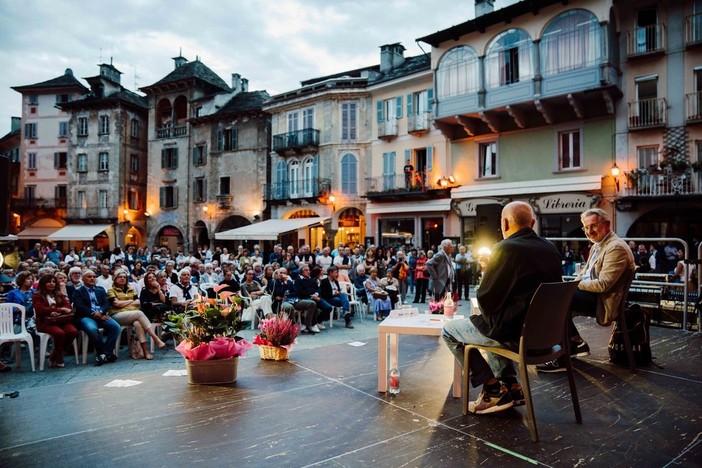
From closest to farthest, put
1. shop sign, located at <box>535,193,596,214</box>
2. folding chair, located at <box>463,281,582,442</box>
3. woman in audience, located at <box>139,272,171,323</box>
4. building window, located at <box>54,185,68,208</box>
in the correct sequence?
folding chair, located at <box>463,281,582,442</box>
woman in audience, located at <box>139,272,171,323</box>
shop sign, located at <box>535,193,596,214</box>
building window, located at <box>54,185,68,208</box>

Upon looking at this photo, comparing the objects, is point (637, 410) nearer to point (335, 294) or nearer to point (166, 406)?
point (166, 406)

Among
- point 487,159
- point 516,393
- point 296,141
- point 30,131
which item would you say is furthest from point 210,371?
point 30,131

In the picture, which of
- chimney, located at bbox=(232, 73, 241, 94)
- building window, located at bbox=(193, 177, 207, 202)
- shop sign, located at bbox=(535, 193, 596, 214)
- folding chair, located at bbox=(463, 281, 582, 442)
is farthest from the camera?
chimney, located at bbox=(232, 73, 241, 94)

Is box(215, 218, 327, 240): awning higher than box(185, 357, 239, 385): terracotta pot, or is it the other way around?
box(215, 218, 327, 240): awning

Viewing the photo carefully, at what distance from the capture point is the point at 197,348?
429cm

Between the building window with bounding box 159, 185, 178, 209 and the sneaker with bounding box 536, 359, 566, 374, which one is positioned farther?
the building window with bounding box 159, 185, 178, 209

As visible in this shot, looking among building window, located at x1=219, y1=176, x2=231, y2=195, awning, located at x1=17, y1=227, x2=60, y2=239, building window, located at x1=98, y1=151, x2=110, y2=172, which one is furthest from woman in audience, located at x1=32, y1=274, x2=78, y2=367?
awning, located at x1=17, y1=227, x2=60, y2=239

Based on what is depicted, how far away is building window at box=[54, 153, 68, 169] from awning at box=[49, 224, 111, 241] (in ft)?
18.6

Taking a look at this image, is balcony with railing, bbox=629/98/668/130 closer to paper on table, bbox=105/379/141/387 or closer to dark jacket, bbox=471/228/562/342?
dark jacket, bbox=471/228/562/342

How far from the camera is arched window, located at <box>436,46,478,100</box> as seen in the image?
17.8 metres

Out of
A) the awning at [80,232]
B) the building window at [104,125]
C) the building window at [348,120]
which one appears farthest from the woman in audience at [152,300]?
the building window at [104,125]

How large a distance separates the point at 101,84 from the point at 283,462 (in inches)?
1330

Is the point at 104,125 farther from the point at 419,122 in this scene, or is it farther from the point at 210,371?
the point at 210,371

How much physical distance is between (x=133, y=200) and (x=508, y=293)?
31.5 meters
